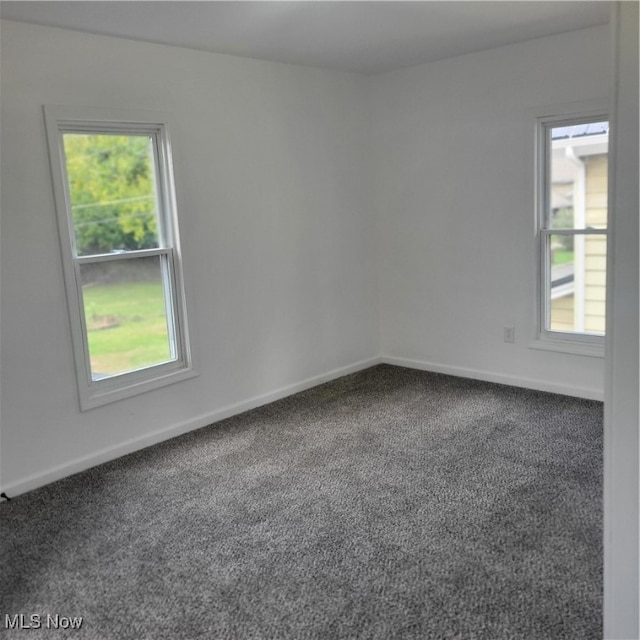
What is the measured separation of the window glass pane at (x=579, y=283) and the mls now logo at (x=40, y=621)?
4587 millimetres

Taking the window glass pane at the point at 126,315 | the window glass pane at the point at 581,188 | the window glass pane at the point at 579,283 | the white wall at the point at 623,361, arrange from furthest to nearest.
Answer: the window glass pane at the point at 579,283 → the window glass pane at the point at 581,188 → the window glass pane at the point at 126,315 → the white wall at the point at 623,361

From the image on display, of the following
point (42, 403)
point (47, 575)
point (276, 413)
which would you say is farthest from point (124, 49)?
point (47, 575)

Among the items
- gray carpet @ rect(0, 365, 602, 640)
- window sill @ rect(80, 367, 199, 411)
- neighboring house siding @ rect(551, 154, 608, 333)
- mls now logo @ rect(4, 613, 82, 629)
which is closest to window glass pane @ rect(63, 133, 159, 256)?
window sill @ rect(80, 367, 199, 411)

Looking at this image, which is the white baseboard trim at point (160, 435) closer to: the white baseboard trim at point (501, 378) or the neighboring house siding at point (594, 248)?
the white baseboard trim at point (501, 378)

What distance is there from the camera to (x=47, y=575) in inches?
106

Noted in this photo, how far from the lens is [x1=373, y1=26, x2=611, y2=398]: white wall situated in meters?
4.39

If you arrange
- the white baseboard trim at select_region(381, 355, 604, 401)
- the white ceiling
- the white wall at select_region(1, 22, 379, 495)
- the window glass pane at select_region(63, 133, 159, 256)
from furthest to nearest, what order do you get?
the white baseboard trim at select_region(381, 355, 604, 401), the window glass pane at select_region(63, 133, 159, 256), the white wall at select_region(1, 22, 379, 495), the white ceiling

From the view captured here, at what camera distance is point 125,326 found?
395cm

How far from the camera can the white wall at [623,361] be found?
157 cm

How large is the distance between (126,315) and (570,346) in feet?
9.68

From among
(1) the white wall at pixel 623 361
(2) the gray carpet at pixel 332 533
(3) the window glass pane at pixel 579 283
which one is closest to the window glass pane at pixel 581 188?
(3) the window glass pane at pixel 579 283

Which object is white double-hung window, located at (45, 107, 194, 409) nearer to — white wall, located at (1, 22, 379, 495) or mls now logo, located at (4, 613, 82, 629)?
white wall, located at (1, 22, 379, 495)

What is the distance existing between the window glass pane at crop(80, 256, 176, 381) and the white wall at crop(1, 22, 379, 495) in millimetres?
190

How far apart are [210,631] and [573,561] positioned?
1431mm
